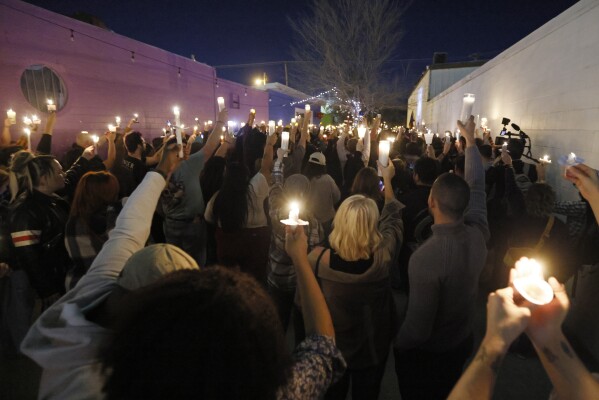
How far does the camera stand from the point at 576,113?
5734 millimetres

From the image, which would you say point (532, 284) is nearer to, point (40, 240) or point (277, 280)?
point (277, 280)

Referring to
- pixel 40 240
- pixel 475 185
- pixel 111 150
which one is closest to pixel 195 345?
pixel 475 185

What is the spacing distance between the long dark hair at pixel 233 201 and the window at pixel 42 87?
7.63 metres

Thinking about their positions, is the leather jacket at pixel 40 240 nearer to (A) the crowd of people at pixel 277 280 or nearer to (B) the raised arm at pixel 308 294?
(A) the crowd of people at pixel 277 280

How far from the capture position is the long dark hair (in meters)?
3.63

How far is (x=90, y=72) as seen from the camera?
32.9 feet

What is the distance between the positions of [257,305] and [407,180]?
4794mm

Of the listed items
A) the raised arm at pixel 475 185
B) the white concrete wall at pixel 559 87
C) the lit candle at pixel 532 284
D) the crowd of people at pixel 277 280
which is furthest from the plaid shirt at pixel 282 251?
the white concrete wall at pixel 559 87

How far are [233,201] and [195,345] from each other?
113 inches

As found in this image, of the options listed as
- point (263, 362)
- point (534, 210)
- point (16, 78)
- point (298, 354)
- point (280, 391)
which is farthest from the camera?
point (16, 78)

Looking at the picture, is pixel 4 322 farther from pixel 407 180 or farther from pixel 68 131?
pixel 68 131

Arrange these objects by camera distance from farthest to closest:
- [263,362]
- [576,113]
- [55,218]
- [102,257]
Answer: [576,113] < [55,218] < [102,257] < [263,362]

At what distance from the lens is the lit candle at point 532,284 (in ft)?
3.47

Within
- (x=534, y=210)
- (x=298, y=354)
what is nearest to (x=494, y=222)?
(x=534, y=210)
